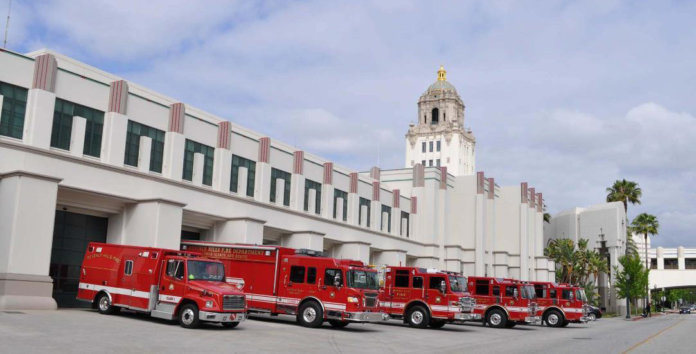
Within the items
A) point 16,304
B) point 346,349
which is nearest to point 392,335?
point 346,349

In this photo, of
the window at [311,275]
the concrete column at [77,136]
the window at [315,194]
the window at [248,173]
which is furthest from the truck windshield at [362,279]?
the window at [315,194]

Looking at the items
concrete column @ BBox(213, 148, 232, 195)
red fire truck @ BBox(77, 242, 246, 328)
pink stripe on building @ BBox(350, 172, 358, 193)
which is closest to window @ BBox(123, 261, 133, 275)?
red fire truck @ BBox(77, 242, 246, 328)

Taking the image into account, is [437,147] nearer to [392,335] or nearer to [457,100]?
[457,100]

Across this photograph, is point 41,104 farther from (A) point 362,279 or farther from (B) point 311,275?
(A) point 362,279

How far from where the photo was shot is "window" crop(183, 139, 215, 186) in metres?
34.2

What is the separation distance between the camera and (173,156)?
108 feet

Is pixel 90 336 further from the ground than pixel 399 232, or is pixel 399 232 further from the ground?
pixel 399 232

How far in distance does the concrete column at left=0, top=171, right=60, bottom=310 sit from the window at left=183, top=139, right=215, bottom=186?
961 centimetres

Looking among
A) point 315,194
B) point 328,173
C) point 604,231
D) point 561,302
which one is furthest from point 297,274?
point 604,231

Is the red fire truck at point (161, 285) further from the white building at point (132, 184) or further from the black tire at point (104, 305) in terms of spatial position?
the white building at point (132, 184)

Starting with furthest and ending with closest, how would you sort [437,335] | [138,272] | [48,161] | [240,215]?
[240,215]
[48,161]
[437,335]
[138,272]

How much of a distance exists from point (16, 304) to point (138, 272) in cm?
506

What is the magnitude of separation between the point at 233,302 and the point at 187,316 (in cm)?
160

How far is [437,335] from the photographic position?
24844mm
